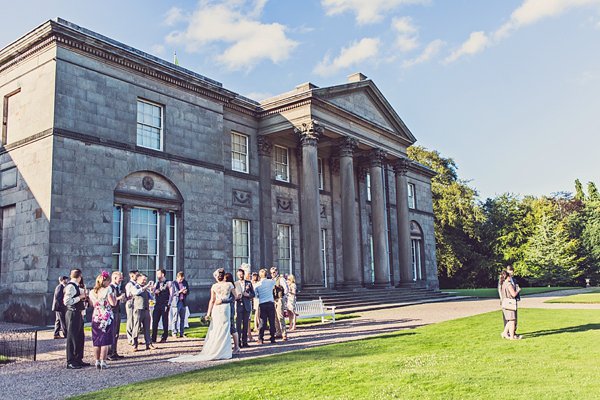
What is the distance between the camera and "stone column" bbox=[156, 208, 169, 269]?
794 inches

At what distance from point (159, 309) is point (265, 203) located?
1319 cm

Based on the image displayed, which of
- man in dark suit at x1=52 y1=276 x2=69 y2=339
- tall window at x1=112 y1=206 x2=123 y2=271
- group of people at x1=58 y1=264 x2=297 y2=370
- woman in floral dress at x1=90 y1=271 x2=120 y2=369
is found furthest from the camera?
tall window at x1=112 y1=206 x2=123 y2=271

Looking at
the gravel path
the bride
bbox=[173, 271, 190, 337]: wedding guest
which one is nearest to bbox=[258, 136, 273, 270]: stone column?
the gravel path

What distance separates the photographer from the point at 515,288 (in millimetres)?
12086

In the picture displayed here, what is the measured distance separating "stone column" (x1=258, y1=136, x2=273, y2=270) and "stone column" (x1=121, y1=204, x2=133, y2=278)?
25.2ft

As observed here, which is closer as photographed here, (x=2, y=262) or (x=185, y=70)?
(x=2, y=262)

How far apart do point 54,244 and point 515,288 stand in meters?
14.1

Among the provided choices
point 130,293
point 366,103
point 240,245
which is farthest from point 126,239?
point 366,103

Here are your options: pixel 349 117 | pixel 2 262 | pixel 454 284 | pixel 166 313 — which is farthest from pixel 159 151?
pixel 454 284

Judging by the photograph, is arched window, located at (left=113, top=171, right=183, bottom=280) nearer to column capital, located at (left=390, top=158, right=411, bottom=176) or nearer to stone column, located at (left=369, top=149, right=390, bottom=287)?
stone column, located at (left=369, top=149, right=390, bottom=287)

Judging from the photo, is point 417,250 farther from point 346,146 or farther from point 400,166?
point 346,146

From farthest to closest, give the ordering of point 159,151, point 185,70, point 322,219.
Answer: point 322,219, point 185,70, point 159,151

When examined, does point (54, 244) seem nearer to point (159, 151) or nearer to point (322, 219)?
point (159, 151)

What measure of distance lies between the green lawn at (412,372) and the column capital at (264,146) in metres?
15.4
